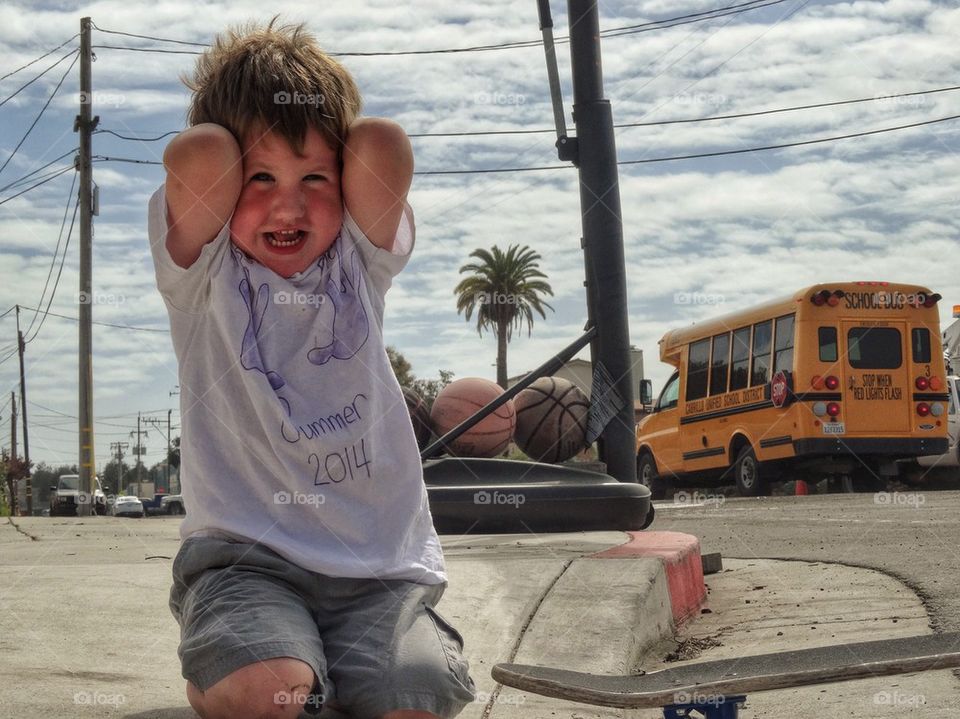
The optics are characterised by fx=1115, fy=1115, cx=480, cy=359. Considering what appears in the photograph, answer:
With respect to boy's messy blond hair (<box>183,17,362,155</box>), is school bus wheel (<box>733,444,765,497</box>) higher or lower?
lower

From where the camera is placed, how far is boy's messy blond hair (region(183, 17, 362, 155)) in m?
2.29

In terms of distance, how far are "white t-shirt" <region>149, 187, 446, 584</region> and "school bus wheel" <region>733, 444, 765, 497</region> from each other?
13.2 metres

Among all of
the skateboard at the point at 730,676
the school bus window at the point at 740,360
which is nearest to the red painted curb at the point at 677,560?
the skateboard at the point at 730,676

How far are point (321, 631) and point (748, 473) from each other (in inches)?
537

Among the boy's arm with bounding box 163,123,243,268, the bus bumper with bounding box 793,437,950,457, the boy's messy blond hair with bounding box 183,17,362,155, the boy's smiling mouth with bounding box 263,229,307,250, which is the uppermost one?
the boy's messy blond hair with bounding box 183,17,362,155

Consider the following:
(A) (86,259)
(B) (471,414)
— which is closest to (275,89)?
(B) (471,414)

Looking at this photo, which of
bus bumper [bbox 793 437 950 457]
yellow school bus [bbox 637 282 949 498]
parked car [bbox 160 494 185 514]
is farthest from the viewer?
parked car [bbox 160 494 185 514]

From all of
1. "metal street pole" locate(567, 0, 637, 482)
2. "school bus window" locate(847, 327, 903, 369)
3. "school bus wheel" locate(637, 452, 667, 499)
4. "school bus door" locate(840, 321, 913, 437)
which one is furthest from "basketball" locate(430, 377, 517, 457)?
"school bus wheel" locate(637, 452, 667, 499)

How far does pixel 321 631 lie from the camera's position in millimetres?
2242

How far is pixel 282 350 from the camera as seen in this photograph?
2314 millimetres

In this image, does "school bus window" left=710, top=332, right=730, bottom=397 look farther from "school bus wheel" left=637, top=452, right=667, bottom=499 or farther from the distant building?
"school bus wheel" left=637, top=452, right=667, bottom=499

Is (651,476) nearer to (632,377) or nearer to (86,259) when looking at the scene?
(632,377)

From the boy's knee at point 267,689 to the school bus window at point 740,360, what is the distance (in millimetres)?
13761

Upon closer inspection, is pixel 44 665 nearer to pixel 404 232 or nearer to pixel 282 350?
pixel 282 350
